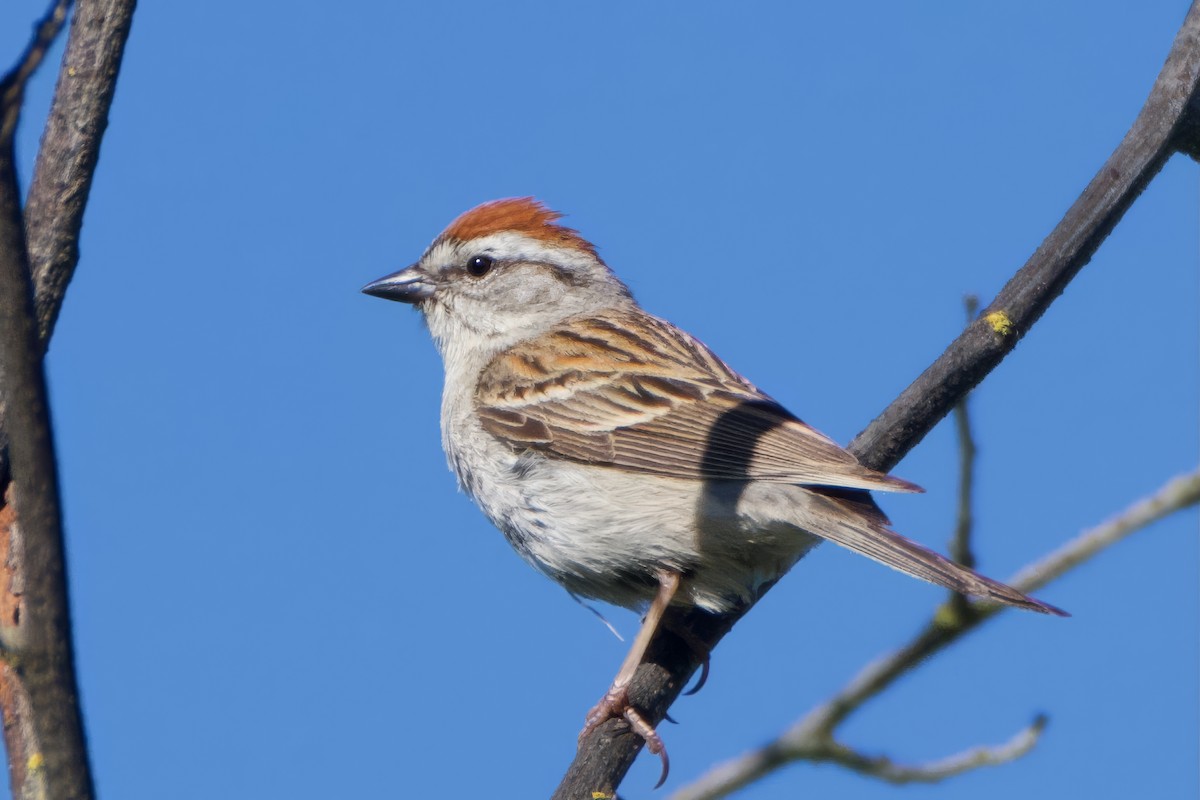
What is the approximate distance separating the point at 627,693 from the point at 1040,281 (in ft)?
7.07

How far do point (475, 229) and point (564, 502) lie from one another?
201cm

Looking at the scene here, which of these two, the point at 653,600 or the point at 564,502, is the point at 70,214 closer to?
the point at 564,502

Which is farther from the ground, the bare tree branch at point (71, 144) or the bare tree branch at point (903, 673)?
the bare tree branch at point (71, 144)

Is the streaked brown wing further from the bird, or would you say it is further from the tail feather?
the tail feather

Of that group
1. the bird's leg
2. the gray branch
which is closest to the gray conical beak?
the bird's leg

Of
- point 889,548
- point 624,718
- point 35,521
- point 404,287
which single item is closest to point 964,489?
point 889,548

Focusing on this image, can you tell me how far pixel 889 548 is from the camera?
4.71m

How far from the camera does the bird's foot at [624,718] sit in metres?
5.14

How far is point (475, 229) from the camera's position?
7.12 meters

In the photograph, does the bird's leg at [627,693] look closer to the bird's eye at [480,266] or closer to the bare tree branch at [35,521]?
the bird's eye at [480,266]

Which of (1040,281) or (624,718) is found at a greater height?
(1040,281)

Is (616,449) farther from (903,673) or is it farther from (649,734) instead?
(903,673)

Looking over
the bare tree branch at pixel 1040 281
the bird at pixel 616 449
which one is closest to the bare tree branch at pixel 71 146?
the bird at pixel 616 449

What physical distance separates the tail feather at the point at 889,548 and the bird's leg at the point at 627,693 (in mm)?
735
